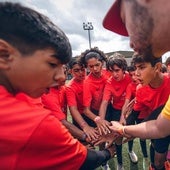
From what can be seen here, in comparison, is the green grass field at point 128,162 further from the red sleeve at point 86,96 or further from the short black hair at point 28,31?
the short black hair at point 28,31

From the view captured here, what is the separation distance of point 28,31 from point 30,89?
1.02ft

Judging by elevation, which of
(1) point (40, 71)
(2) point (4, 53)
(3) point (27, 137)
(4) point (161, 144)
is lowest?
(4) point (161, 144)

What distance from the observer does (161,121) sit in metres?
2.68

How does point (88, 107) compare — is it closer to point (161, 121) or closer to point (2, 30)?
point (161, 121)

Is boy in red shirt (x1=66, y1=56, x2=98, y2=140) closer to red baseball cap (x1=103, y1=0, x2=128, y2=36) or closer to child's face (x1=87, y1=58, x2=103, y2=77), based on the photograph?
child's face (x1=87, y1=58, x2=103, y2=77)

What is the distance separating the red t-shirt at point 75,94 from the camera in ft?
15.8

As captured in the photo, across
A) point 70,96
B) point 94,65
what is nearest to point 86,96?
point 70,96

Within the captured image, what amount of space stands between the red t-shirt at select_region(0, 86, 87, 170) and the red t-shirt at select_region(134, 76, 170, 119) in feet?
9.01

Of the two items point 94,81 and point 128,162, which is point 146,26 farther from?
point 128,162

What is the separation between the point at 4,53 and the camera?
1.55m

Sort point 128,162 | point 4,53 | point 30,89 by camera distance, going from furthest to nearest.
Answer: point 128,162 < point 30,89 < point 4,53

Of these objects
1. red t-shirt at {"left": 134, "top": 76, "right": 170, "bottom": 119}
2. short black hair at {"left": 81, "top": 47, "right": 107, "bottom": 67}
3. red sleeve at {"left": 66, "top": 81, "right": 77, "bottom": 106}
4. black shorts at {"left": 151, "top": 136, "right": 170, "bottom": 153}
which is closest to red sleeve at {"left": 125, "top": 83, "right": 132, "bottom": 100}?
short black hair at {"left": 81, "top": 47, "right": 107, "bottom": 67}

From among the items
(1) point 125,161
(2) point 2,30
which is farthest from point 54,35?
(1) point 125,161

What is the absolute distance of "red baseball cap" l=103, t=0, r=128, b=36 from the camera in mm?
1764
